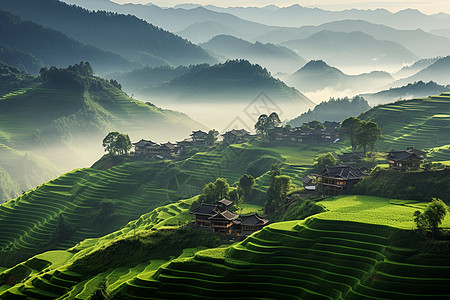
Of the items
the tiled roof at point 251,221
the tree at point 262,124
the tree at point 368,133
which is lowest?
the tiled roof at point 251,221

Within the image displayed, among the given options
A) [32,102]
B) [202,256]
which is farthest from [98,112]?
[202,256]

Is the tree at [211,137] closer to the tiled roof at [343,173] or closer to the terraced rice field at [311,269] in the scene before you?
the tiled roof at [343,173]

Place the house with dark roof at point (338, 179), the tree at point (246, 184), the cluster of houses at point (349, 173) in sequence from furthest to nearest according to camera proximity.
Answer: the tree at point (246, 184), the house with dark roof at point (338, 179), the cluster of houses at point (349, 173)

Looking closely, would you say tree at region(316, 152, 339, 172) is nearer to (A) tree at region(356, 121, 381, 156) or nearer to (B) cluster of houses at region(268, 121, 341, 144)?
(A) tree at region(356, 121, 381, 156)

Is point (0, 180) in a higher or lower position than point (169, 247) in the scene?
higher

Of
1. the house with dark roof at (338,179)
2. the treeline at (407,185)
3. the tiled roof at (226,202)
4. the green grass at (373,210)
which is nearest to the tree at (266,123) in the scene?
the house with dark roof at (338,179)

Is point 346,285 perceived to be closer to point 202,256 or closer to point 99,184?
point 202,256
